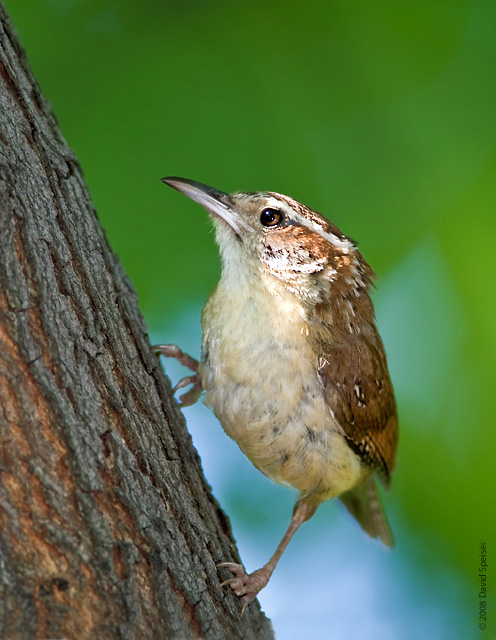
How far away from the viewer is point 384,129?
174 inches

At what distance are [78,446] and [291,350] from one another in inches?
55.3

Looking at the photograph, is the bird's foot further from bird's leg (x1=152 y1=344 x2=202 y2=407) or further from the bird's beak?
the bird's beak

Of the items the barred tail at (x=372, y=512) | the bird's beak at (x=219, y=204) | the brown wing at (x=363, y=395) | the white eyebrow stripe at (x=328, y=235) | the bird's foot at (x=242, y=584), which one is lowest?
the bird's foot at (x=242, y=584)

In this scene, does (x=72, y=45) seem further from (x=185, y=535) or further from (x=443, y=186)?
(x=185, y=535)

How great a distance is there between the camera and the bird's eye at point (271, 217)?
11.9 ft

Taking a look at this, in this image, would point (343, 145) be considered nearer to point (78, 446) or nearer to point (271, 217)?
point (271, 217)

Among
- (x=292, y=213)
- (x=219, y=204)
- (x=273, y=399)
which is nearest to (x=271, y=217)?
(x=292, y=213)

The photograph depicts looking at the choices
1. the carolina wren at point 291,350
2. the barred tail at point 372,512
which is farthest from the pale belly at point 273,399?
the barred tail at point 372,512

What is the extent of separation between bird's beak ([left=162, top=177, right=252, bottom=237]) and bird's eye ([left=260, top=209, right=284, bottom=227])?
3.6 inches

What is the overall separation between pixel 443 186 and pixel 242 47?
1.44m

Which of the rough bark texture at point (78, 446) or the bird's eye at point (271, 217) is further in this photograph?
the bird's eye at point (271, 217)

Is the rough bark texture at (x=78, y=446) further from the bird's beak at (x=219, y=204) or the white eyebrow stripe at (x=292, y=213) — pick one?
the white eyebrow stripe at (x=292, y=213)

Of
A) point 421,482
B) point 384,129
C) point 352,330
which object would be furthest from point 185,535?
point 384,129

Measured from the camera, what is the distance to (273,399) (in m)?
3.33
